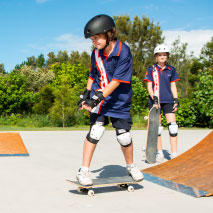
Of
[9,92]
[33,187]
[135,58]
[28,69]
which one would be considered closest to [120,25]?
[135,58]

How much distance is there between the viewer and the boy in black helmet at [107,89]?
10.6ft

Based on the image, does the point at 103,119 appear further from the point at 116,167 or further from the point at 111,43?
the point at 116,167

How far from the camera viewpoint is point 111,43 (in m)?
3.36

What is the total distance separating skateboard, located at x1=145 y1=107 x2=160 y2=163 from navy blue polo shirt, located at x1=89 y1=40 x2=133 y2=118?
4.82ft

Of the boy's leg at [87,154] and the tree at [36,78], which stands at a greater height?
the tree at [36,78]

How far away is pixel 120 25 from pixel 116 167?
31.2m

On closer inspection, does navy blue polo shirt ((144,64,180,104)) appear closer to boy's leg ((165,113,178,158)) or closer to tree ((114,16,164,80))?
boy's leg ((165,113,178,158))

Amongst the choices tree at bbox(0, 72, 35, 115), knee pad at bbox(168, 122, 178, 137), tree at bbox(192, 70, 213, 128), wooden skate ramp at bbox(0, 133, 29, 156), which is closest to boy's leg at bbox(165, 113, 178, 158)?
knee pad at bbox(168, 122, 178, 137)

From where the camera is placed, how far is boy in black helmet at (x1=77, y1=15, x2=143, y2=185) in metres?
3.22

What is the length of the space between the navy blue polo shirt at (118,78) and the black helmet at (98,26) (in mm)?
252

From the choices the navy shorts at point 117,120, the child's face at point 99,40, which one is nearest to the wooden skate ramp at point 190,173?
the navy shorts at point 117,120

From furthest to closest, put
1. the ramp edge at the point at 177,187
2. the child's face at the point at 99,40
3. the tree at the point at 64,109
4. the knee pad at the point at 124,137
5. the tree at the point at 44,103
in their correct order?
the tree at the point at 44,103
the tree at the point at 64,109
the knee pad at the point at 124,137
the child's face at the point at 99,40
the ramp edge at the point at 177,187

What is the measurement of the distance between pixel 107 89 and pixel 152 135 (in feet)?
6.04

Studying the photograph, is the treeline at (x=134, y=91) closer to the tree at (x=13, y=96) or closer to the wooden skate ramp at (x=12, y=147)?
the tree at (x=13, y=96)
